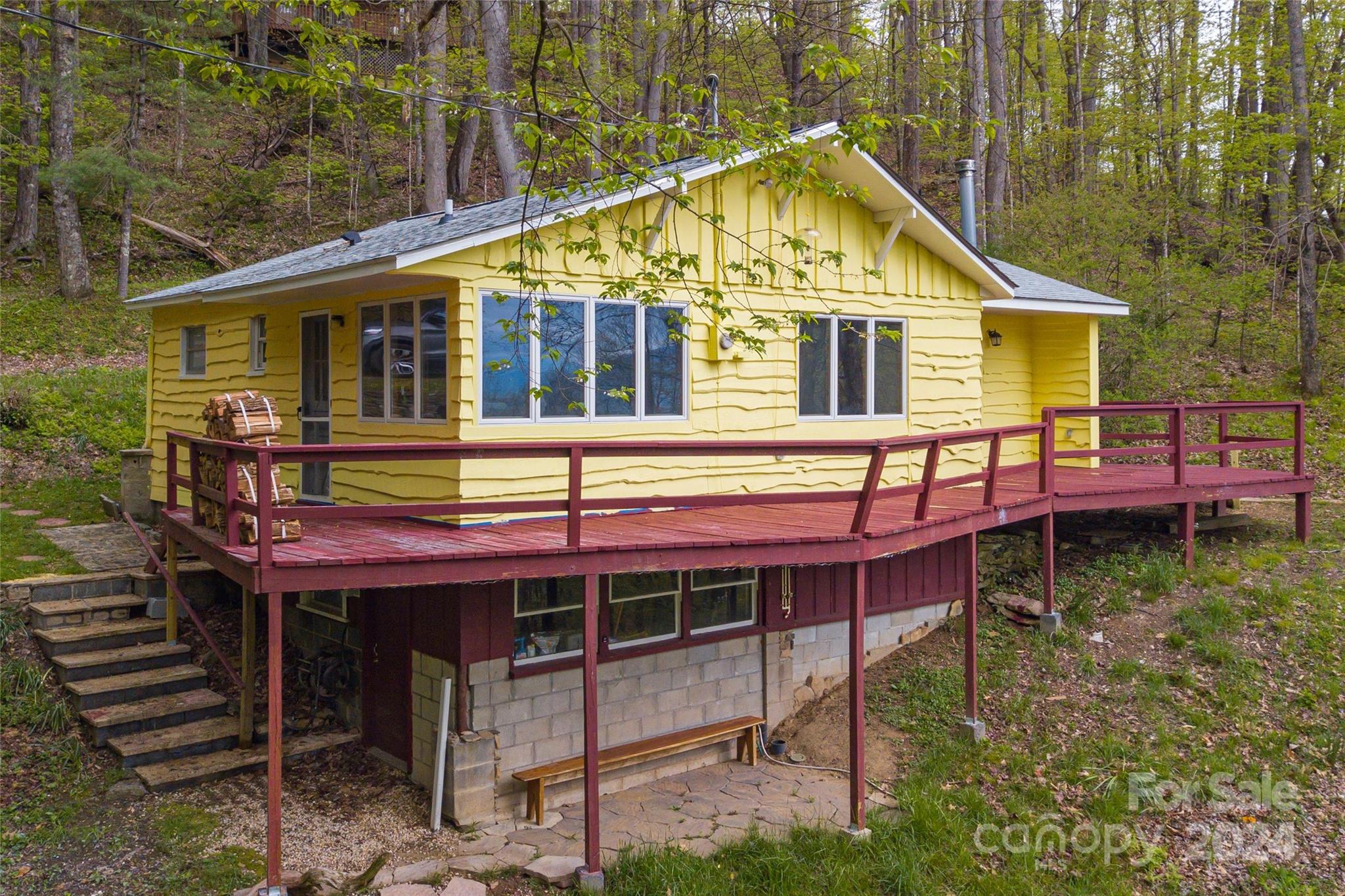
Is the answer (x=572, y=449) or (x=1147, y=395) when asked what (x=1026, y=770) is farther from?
(x=1147, y=395)

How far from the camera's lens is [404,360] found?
8500mm

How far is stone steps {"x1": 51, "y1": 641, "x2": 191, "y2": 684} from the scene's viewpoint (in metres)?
8.66

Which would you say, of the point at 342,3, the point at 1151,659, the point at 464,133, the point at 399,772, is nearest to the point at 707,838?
the point at 399,772

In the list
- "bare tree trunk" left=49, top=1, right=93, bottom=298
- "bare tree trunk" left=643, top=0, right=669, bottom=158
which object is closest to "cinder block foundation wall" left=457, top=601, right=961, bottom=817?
"bare tree trunk" left=643, top=0, right=669, bottom=158

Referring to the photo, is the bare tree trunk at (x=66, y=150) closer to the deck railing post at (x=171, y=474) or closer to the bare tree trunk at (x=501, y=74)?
the bare tree trunk at (x=501, y=74)

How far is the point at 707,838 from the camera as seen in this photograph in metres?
7.50

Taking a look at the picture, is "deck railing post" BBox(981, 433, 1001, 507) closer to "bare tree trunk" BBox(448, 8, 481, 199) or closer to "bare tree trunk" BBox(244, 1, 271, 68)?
"bare tree trunk" BBox(448, 8, 481, 199)

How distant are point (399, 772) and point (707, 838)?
272 centimetres

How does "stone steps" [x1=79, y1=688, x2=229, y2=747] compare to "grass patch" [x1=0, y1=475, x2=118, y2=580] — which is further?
"grass patch" [x1=0, y1=475, x2=118, y2=580]

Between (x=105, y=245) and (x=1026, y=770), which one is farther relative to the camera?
(x=105, y=245)

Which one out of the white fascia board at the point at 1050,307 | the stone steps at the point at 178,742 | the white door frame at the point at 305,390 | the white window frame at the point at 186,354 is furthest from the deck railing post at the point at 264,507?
the white fascia board at the point at 1050,307

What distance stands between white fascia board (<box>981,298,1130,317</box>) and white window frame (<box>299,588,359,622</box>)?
7.87 m

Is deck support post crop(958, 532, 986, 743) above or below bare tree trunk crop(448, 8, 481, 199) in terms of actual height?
below

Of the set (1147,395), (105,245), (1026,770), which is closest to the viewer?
(1026,770)
